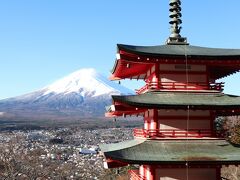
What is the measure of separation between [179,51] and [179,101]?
8.77ft

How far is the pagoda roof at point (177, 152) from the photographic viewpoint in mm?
17766

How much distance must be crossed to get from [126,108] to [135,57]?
2318 mm

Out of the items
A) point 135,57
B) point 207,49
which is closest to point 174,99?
point 135,57

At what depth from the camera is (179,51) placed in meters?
20.4

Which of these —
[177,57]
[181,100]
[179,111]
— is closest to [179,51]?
[177,57]

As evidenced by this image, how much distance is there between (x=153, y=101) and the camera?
61.8 feet

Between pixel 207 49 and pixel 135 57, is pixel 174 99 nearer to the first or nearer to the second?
pixel 135 57

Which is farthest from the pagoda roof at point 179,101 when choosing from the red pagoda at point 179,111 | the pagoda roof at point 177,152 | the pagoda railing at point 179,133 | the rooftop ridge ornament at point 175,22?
the rooftop ridge ornament at point 175,22

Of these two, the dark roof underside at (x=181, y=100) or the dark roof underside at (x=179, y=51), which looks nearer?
the dark roof underside at (x=181, y=100)

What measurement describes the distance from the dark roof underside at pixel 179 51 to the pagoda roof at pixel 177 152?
12.8ft

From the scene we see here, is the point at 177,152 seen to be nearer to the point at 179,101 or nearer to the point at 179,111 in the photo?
the point at 179,111

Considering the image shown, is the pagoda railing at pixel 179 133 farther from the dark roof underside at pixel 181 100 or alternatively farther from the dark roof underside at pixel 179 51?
the dark roof underside at pixel 179 51

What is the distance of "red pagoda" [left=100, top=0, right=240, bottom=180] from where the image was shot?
18.3 m

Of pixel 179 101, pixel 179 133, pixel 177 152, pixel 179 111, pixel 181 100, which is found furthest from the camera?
pixel 179 111
